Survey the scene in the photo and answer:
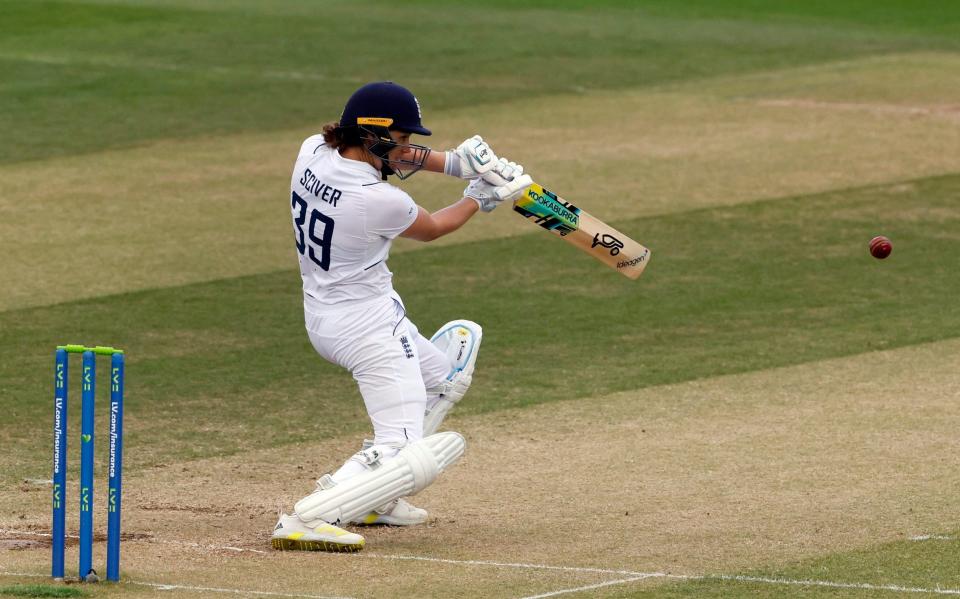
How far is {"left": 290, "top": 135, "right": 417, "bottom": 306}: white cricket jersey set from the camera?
7.31 meters

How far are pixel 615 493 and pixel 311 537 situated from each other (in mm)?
1780

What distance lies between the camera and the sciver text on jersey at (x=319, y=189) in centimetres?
734

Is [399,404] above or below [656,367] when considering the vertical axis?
above

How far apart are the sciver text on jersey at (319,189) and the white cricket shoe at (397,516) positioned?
147cm

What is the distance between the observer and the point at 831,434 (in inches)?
369

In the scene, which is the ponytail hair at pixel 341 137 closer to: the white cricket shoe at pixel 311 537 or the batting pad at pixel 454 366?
the batting pad at pixel 454 366

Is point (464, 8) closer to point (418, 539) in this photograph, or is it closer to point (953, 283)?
point (953, 283)

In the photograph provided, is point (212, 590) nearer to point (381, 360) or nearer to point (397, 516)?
point (381, 360)

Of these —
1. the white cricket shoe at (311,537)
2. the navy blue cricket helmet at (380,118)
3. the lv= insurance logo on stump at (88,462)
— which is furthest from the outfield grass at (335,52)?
the lv= insurance logo on stump at (88,462)

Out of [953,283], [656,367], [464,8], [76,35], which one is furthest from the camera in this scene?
[464,8]

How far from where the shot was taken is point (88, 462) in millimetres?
6539

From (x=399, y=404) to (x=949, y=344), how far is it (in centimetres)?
551

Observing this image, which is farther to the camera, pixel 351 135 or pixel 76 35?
pixel 76 35

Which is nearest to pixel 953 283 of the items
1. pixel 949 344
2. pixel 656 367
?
pixel 949 344
